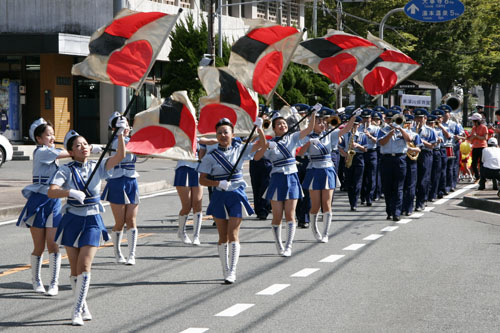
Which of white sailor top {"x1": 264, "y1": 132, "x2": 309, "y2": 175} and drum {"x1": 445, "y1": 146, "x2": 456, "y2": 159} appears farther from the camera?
drum {"x1": 445, "y1": 146, "x2": 456, "y2": 159}

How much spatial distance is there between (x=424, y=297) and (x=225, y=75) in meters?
4.24

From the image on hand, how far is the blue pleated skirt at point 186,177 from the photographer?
13.1m

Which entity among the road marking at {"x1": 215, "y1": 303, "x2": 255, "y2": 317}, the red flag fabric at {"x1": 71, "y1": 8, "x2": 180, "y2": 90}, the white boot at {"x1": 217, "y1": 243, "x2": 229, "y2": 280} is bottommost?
the road marking at {"x1": 215, "y1": 303, "x2": 255, "y2": 317}

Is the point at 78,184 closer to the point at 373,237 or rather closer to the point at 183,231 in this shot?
the point at 183,231

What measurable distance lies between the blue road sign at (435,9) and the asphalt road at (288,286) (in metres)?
20.8

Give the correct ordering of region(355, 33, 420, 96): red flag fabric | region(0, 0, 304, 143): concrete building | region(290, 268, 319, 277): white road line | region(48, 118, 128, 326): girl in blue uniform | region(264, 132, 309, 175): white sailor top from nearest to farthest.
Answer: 1. region(48, 118, 128, 326): girl in blue uniform
2. region(290, 268, 319, 277): white road line
3. region(264, 132, 309, 175): white sailor top
4. region(355, 33, 420, 96): red flag fabric
5. region(0, 0, 304, 143): concrete building

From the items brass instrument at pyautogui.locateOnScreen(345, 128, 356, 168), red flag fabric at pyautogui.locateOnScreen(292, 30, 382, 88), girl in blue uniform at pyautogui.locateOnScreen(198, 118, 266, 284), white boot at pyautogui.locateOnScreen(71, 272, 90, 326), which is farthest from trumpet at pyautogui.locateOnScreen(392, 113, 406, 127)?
white boot at pyautogui.locateOnScreen(71, 272, 90, 326)

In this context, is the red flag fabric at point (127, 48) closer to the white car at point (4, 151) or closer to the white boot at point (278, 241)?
the white boot at point (278, 241)

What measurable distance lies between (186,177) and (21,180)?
38.0 feet

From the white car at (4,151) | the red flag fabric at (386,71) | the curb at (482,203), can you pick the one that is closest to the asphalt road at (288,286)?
the red flag fabric at (386,71)

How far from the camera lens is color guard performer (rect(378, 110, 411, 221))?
16.3m

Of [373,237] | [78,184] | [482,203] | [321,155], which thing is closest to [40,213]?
[78,184]

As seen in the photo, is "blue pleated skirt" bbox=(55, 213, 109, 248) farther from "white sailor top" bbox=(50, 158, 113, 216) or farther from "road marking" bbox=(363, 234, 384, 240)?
"road marking" bbox=(363, 234, 384, 240)

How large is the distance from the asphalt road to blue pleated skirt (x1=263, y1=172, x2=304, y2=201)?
2.52 ft
